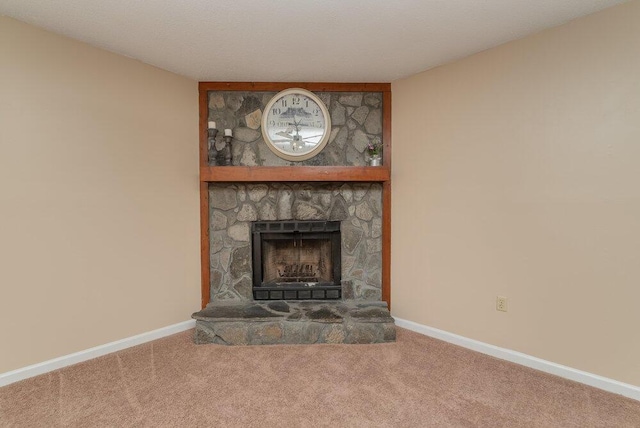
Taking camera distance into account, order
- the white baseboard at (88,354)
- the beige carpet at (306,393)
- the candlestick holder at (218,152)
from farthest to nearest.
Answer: the candlestick holder at (218,152) → the white baseboard at (88,354) → the beige carpet at (306,393)

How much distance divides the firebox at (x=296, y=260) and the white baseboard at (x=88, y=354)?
0.74 meters

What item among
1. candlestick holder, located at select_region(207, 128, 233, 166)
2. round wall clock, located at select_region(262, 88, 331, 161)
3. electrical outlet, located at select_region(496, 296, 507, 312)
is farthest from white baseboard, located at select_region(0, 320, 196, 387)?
electrical outlet, located at select_region(496, 296, 507, 312)

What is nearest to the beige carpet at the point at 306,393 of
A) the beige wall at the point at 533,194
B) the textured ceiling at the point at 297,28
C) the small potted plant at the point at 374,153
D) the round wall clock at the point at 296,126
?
the beige wall at the point at 533,194

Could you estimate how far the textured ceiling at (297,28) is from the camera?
1.69m

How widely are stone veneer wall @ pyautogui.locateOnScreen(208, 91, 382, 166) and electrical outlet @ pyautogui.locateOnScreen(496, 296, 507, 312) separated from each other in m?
1.53

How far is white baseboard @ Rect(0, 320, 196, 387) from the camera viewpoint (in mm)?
1833

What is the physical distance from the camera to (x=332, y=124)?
274cm

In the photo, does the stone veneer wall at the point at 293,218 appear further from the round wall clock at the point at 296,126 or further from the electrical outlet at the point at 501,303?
the electrical outlet at the point at 501,303

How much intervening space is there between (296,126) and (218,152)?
747 millimetres

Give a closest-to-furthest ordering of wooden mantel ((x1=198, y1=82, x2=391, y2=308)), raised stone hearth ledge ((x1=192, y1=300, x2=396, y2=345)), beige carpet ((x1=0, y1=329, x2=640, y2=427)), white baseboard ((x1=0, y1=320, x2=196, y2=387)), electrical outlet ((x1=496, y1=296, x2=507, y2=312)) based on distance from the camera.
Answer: beige carpet ((x1=0, y1=329, x2=640, y2=427)), white baseboard ((x1=0, y1=320, x2=196, y2=387)), electrical outlet ((x1=496, y1=296, x2=507, y2=312)), raised stone hearth ledge ((x1=192, y1=300, x2=396, y2=345)), wooden mantel ((x1=198, y1=82, x2=391, y2=308))

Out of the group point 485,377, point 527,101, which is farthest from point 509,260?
point 527,101

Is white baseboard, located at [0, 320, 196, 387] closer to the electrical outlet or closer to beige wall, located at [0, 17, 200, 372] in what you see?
beige wall, located at [0, 17, 200, 372]

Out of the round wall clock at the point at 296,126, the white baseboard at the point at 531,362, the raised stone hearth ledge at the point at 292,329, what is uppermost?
the round wall clock at the point at 296,126

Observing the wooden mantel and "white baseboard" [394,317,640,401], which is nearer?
"white baseboard" [394,317,640,401]
